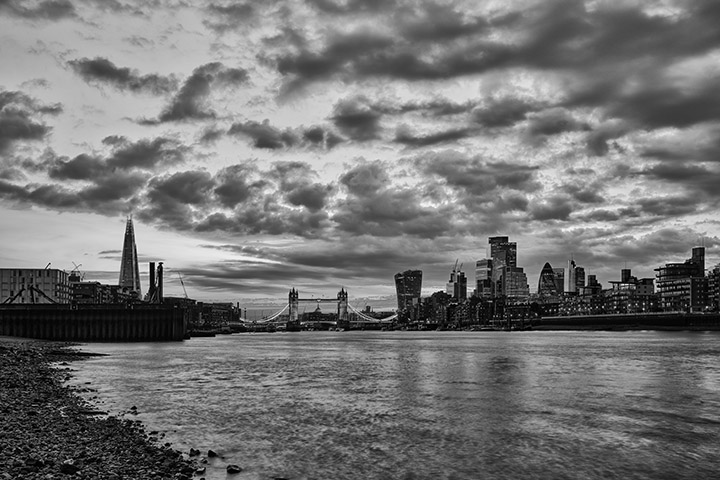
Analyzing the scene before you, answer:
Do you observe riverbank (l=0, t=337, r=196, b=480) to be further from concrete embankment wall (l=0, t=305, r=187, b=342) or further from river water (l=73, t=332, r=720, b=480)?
concrete embankment wall (l=0, t=305, r=187, b=342)

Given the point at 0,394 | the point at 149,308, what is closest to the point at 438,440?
the point at 0,394

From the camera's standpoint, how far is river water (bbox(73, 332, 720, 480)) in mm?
29688

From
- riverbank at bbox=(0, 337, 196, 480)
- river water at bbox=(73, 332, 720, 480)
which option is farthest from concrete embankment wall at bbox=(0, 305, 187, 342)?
riverbank at bbox=(0, 337, 196, 480)

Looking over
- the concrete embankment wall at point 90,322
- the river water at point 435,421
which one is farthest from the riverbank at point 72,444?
the concrete embankment wall at point 90,322

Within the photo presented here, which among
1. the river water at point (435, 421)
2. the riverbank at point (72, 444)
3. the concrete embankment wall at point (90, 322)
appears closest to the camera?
the riverbank at point (72, 444)

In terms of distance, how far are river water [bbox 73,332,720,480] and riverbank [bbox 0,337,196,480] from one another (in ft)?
7.18

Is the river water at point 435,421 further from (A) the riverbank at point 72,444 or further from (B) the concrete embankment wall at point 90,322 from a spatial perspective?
(B) the concrete embankment wall at point 90,322

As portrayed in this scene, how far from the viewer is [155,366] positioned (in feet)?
284

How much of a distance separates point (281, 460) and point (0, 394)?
910 inches

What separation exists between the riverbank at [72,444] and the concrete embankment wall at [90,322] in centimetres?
14851

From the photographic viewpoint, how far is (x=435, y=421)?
1641 inches

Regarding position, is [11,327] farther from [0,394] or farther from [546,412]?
[546,412]

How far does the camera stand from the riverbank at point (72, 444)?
22688 millimetres

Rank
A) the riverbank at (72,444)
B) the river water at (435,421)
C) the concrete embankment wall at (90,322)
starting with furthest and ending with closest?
the concrete embankment wall at (90,322)
the river water at (435,421)
the riverbank at (72,444)
